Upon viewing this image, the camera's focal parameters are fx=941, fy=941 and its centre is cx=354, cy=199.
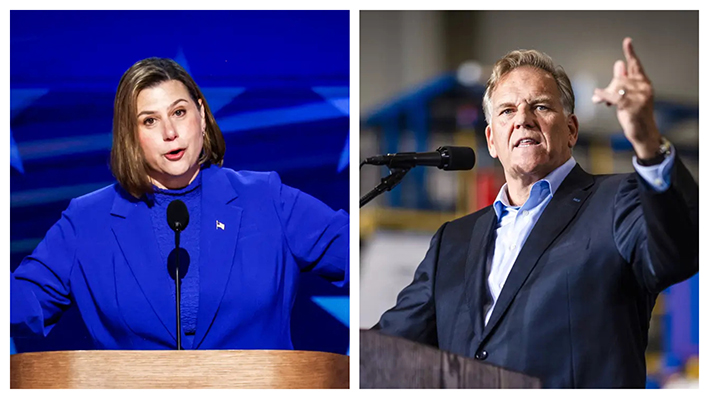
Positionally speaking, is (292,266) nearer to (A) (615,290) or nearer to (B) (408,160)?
(B) (408,160)

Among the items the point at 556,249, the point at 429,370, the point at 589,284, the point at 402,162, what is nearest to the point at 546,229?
the point at 556,249

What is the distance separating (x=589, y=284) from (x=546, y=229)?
0.96ft

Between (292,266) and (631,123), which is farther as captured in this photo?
(292,266)

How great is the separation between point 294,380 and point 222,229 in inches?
30.8

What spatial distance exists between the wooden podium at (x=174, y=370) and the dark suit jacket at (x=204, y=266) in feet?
0.66

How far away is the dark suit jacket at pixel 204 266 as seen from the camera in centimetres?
414

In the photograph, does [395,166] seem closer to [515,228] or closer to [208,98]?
[515,228]

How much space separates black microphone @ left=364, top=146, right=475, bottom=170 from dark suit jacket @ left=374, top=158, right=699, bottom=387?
0.42m

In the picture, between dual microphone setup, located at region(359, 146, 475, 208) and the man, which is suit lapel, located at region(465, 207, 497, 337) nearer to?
the man

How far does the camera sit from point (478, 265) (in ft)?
13.4

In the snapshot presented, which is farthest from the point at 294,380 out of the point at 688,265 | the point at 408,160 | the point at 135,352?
the point at 688,265

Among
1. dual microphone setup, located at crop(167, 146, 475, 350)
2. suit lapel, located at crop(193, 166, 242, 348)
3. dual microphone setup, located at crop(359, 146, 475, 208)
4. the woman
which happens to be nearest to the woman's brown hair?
the woman

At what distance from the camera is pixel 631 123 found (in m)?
3.68

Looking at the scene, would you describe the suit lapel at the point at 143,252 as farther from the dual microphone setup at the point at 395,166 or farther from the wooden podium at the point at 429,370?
the wooden podium at the point at 429,370
